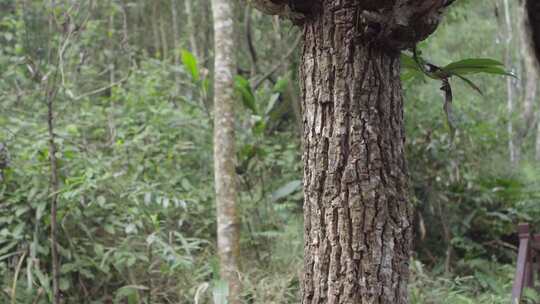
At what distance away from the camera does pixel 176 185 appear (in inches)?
195

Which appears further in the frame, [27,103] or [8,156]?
[27,103]

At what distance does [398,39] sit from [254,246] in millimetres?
3623

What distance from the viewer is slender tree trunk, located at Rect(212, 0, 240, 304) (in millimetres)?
3832

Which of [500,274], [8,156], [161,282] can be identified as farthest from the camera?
[500,274]

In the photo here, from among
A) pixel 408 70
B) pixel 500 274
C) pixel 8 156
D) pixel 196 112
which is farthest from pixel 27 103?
pixel 500 274

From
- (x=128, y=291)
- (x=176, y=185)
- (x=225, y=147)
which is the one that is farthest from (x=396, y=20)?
(x=176, y=185)

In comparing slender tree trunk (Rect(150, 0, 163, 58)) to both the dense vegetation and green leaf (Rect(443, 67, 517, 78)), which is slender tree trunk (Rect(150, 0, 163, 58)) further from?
green leaf (Rect(443, 67, 517, 78))

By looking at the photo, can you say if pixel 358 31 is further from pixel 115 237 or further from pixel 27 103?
pixel 27 103

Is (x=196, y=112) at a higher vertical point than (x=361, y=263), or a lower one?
higher

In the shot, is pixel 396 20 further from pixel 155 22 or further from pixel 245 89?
pixel 155 22

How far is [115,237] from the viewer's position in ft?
13.9

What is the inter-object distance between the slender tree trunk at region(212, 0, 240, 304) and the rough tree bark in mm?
2290

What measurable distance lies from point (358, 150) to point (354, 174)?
7 cm

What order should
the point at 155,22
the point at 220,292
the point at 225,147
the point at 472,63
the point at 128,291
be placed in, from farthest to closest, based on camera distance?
the point at 155,22 < the point at 225,147 < the point at 128,291 < the point at 220,292 < the point at 472,63
